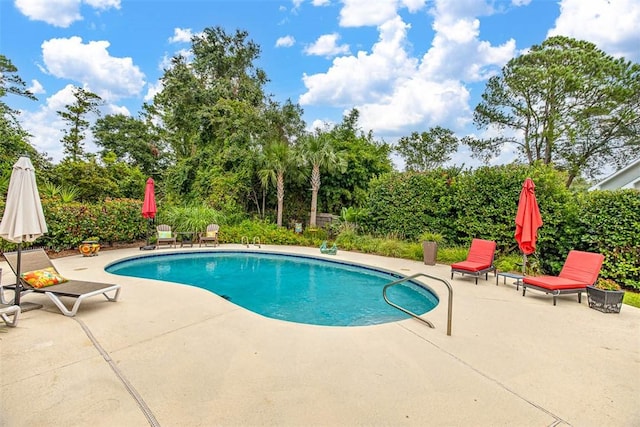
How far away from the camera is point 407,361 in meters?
3.35

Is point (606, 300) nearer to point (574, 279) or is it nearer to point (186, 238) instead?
point (574, 279)

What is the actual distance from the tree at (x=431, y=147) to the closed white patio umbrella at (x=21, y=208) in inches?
1126

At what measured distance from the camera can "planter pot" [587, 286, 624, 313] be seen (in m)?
5.07

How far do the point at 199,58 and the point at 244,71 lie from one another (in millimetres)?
2959

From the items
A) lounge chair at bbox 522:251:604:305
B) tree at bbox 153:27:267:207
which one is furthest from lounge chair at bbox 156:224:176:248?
lounge chair at bbox 522:251:604:305

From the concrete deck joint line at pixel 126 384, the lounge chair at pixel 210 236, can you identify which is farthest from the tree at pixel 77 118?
the concrete deck joint line at pixel 126 384

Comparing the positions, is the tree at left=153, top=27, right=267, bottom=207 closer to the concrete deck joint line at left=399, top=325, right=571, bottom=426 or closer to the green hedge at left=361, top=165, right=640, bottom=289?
the green hedge at left=361, top=165, right=640, bottom=289

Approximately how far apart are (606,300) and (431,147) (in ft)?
86.9

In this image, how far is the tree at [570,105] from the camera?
17109 mm

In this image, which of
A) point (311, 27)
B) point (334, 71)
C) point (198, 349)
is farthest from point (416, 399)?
point (334, 71)

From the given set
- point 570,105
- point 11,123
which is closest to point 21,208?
point 11,123

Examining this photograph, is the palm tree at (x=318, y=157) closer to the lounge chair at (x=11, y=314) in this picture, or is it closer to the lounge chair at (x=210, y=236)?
the lounge chair at (x=210, y=236)

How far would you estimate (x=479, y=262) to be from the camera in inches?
297

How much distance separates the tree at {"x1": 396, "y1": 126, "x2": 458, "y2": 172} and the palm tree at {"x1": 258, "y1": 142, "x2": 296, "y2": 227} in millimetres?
17920
